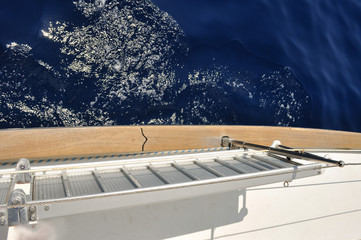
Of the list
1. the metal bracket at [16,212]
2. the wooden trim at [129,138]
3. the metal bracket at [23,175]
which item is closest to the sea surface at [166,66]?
Answer: the wooden trim at [129,138]

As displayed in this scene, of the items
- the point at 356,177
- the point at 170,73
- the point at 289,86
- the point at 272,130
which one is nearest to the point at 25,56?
the point at 170,73

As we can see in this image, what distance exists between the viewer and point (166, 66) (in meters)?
2.65

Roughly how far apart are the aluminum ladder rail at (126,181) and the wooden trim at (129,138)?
241mm

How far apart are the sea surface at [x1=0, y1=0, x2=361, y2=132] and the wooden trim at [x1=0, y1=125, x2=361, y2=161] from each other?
0.44 meters

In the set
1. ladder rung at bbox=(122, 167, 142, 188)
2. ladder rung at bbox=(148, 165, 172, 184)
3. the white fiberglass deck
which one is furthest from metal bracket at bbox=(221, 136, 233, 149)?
ladder rung at bbox=(122, 167, 142, 188)

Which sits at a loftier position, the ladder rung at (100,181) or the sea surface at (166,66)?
the sea surface at (166,66)

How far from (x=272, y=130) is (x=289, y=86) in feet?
3.22

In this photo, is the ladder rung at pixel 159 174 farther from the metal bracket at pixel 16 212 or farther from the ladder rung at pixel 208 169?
the metal bracket at pixel 16 212

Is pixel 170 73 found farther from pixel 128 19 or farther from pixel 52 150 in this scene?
pixel 52 150

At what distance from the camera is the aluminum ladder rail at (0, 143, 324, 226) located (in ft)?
3.55

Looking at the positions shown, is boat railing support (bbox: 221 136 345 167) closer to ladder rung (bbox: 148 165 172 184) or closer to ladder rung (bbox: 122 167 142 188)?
ladder rung (bbox: 148 165 172 184)

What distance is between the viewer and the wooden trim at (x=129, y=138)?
171cm

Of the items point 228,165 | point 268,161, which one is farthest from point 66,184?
point 268,161

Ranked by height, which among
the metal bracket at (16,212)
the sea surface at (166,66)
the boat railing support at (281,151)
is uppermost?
the sea surface at (166,66)
